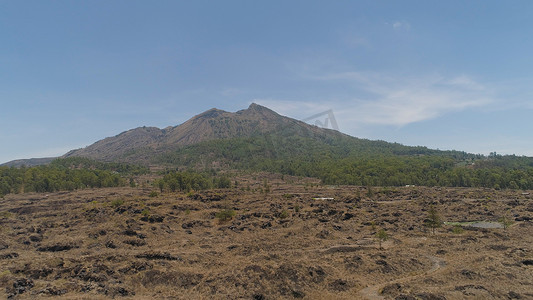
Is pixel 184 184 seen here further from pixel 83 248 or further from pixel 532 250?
pixel 532 250

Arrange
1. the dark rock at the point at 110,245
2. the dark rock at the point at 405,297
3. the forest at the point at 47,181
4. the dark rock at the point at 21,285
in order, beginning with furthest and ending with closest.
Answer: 1. the forest at the point at 47,181
2. the dark rock at the point at 110,245
3. the dark rock at the point at 21,285
4. the dark rock at the point at 405,297

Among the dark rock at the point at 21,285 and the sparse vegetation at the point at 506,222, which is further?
the sparse vegetation at the point at 506,222

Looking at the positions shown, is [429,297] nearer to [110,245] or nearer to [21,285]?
[21,285]

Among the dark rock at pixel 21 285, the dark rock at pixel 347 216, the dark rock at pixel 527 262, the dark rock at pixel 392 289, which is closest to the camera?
the dark rock at pixel 21 285

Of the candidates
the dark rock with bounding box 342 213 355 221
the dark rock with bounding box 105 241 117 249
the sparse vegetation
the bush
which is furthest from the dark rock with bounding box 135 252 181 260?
the sparse vegetation

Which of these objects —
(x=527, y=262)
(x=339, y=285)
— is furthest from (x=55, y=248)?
(x=527, y=262)

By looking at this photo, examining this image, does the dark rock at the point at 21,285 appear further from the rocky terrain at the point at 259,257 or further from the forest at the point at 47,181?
the forest at the point at 47,181

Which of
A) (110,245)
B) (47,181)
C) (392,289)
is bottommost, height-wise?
(392,289)

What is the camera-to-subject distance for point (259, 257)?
21984 mm

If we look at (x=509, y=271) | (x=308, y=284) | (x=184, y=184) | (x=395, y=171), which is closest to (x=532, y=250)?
(x=509, y=271)

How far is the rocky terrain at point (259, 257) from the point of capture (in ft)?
54.0

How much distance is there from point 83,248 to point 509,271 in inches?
1296

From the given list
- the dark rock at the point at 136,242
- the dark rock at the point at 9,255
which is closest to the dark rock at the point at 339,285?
the dark rock at the point at 136,242

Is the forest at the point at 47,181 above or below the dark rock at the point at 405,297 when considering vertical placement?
above
